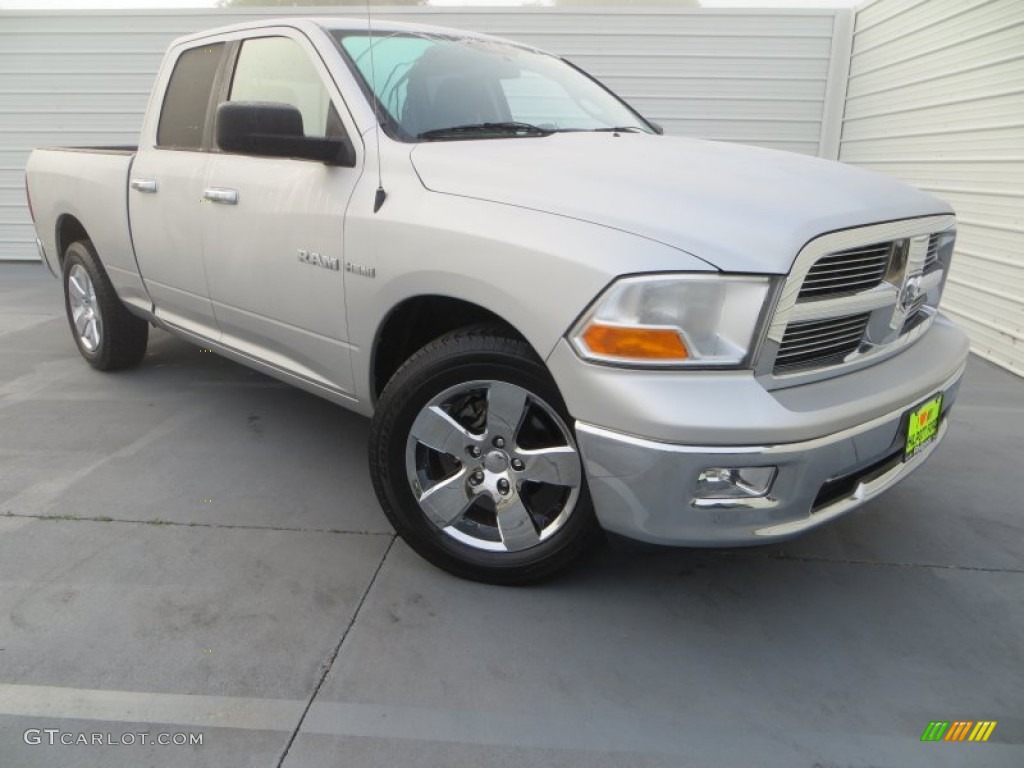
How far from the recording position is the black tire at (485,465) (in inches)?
91.8

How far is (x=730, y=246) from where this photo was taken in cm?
198

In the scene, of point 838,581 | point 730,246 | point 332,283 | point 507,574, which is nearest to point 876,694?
point 838,581

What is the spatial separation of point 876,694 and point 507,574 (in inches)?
44.2

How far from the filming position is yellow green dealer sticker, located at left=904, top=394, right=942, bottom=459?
2354 mm

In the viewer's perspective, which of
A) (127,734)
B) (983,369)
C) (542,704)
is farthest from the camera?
(983,369)

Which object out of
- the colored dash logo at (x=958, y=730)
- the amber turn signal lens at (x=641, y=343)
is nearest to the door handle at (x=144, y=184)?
the amber turn signal lens at (x=641, y=343)

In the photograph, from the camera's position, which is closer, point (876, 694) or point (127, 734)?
point (127, 734)

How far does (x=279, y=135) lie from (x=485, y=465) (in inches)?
54.2

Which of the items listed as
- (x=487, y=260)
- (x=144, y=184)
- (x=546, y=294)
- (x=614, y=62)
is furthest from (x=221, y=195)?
(x=614, y=62)

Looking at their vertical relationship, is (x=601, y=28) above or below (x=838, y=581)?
above

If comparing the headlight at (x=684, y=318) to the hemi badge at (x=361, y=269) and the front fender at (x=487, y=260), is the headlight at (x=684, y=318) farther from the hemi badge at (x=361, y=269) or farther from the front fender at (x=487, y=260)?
the hemi badge at (x=361, y=269)

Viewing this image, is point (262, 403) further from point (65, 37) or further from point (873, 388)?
point (65, 37)

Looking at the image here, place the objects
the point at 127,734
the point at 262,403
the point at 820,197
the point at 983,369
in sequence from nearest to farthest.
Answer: the point at 127,734 < the point at 820,197 < the point at 262,403 < the point at 983,369

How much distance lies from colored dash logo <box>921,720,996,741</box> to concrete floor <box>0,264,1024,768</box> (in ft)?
0.10
